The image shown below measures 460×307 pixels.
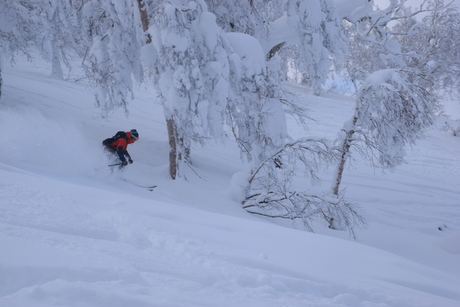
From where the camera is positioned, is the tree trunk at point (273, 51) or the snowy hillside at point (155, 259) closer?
the snowy hillside at point (155, 259)

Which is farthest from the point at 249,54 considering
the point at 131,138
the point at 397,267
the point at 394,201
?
the point at 394,201

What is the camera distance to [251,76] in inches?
247

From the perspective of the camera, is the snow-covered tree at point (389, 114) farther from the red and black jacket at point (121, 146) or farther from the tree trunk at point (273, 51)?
the red and black jacket at point (121, 146)

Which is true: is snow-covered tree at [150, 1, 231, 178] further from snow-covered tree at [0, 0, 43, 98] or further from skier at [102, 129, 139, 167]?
snow-covered tree at [0, 0, 43, 98]

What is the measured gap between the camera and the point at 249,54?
6191mm

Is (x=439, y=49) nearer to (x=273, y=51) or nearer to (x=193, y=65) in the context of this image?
(x=273, y=51)

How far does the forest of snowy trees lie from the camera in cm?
559

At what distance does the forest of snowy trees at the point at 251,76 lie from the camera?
5594mm

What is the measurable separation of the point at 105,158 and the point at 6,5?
17.3ft

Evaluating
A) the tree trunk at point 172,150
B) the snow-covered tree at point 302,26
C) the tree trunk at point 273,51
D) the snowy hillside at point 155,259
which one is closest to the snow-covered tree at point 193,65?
the tree trunk at point 172,150

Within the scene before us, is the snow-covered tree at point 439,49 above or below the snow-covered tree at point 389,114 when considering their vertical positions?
above

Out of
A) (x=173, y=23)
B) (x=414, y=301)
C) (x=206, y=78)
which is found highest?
(x=173, y=23)

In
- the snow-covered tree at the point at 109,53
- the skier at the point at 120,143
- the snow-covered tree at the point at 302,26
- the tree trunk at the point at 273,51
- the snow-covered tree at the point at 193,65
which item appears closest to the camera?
the snow-covered tree at the point at 193,65

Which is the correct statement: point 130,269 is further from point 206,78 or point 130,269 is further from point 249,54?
point 249,54
